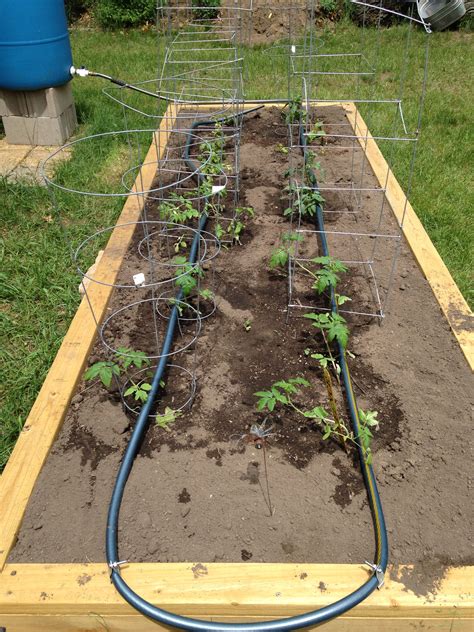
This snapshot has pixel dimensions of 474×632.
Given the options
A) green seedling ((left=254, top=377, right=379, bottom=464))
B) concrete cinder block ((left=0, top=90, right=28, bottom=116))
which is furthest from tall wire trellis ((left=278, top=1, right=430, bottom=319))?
concrete cinder block ((left=0, top=90, right=28, bottom=116))

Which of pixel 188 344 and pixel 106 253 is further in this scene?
pixel 106 253

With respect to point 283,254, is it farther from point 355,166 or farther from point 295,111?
point 295,111

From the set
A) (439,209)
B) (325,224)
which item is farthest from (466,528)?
→ (439,209)

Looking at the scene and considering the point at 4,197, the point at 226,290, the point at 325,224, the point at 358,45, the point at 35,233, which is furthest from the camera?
the point at 358,45

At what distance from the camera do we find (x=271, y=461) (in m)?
2.09

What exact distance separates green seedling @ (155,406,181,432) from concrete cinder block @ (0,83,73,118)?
3638mm

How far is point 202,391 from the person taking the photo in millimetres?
2385

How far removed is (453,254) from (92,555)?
2.87m

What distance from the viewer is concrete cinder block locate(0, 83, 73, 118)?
15.9 feet

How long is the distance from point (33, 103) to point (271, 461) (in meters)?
4.12

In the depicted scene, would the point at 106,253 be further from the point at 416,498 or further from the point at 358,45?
the point at 358,45

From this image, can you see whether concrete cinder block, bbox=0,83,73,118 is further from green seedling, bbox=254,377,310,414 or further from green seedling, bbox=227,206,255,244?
green seedling, bbox=254,377,310,414

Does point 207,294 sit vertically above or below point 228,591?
above

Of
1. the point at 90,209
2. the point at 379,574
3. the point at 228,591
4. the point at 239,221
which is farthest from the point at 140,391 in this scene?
the point at 90,209
